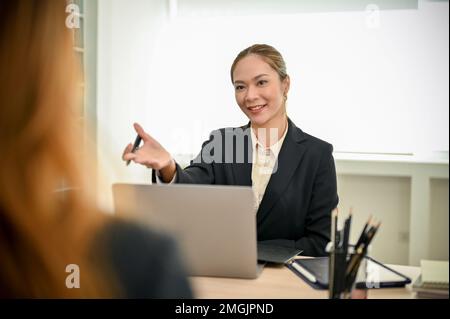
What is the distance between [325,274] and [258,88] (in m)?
0.76

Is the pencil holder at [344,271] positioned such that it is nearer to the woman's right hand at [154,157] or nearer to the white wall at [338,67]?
the woman's right hand at [154,157]

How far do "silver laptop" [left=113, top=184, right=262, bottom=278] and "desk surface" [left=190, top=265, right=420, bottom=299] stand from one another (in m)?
0.05

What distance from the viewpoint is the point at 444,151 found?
2639mm

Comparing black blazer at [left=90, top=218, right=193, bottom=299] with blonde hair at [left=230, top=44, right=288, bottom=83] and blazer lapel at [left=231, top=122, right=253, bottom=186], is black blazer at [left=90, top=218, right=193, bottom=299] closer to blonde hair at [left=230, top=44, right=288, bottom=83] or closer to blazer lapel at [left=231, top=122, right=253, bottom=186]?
blazer lapel at [left=231, top=122, right=253, bottom=186]

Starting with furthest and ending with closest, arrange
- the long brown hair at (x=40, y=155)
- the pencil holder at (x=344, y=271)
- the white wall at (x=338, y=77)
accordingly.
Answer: the white wall at (x=338, y=77) < the pencil holder at (x=344, y=271) < the long brown hair at (x=40, y=155)

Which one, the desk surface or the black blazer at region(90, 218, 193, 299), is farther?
the desk surface

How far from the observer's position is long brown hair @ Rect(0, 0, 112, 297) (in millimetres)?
367

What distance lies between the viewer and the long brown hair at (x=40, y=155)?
1.20ft

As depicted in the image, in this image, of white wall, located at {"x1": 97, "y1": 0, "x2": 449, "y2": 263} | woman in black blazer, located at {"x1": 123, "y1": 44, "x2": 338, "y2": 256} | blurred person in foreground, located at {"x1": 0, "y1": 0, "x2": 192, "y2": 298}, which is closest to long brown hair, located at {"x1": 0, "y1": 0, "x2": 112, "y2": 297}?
blurred person in foreground, located at {"x1": 0, "y1": 0, "x2": 192, "y2": 298}

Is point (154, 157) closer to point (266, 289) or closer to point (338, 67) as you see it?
point (266, 289)

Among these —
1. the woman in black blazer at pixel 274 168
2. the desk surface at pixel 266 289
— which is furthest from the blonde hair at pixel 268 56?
the desk surface at pixel 266 289
